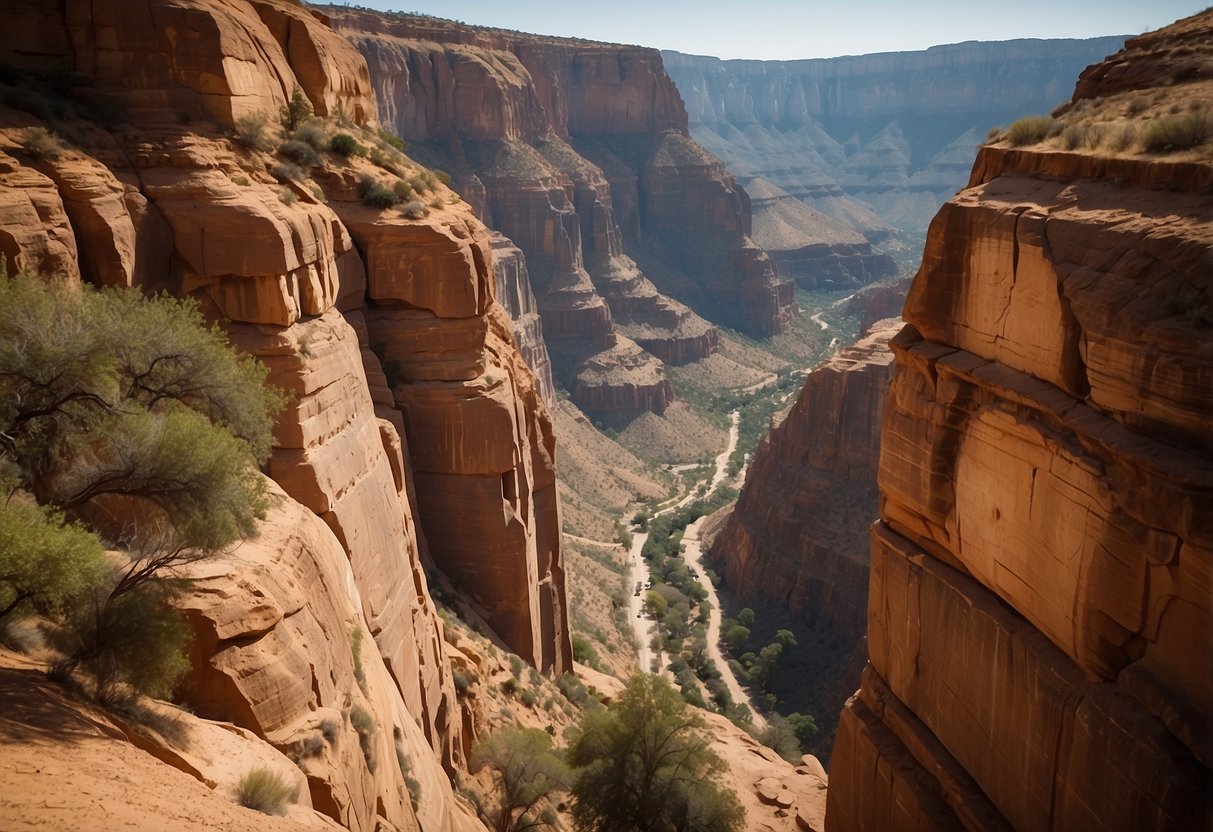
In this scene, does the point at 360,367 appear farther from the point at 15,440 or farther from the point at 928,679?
the point at 928,679

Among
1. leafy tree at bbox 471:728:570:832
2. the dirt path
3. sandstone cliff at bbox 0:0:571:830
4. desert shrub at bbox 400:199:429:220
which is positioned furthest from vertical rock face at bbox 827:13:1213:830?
the dirt path

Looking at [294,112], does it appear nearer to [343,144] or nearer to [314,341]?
[343,144]

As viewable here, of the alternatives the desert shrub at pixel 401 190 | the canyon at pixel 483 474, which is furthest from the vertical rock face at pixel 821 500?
the desert shrub at pixel 401 190

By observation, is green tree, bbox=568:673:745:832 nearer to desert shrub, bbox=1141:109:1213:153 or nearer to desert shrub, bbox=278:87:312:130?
desert shrub, bbox=278:87:312:130

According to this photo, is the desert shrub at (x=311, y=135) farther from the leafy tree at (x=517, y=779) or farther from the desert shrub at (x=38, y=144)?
the leafy tree at (x=517, y=779)

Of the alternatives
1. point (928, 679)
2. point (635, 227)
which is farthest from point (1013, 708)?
point (635, 227)
